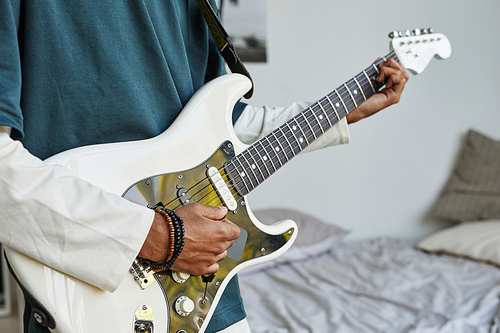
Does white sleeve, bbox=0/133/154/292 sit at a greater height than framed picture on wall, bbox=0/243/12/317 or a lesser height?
greater

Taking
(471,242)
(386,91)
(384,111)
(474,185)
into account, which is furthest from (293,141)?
(474,185)

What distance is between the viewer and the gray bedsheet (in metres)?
1.40

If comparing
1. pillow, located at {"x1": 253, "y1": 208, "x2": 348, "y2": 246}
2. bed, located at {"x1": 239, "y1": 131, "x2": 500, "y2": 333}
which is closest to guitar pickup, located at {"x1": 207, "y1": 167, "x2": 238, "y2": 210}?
bed, located at {"x1": 239, "y1": 131, "x2": 500, "y2": 333}

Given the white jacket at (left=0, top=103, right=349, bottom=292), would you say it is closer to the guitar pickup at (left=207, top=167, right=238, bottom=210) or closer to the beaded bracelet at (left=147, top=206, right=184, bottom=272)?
the beaded bracelet at (left=147, top=206, right=184, bottom=272)

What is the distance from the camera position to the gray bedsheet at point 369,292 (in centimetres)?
140

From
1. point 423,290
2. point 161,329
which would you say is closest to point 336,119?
point 161,329

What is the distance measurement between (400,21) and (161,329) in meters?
2.43

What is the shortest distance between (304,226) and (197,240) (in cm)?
158

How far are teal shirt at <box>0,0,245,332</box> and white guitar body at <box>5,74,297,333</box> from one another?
5 centimetres

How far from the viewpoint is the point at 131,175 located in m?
0.66

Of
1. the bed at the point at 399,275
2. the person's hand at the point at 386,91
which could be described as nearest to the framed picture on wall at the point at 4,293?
the bed at the point at 399,275

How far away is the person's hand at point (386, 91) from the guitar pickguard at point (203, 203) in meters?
0.37

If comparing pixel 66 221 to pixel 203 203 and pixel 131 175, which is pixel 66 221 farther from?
pixel 203 203

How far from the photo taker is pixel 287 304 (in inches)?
A: 61.3
